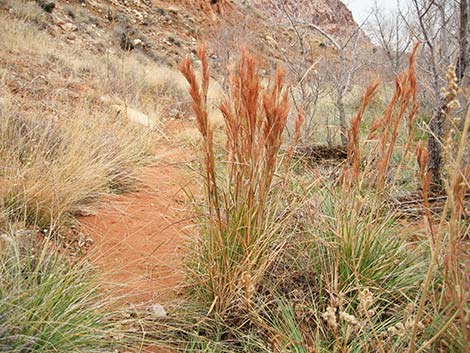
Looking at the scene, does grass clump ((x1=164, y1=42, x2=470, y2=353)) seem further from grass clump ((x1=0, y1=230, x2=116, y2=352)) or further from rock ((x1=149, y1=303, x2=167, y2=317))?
grass clump ((x1=0, y1=230, x2=116, y2=352))

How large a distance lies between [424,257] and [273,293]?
77 cm

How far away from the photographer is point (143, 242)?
253cm

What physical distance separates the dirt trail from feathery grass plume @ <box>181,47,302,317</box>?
155mm

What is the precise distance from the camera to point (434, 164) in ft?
10.6

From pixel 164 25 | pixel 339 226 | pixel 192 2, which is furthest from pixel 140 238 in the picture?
pixel 192 2

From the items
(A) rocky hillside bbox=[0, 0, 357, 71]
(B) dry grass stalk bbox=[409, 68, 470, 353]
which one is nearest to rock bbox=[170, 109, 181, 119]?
(A) rocky hillside bbox=[0, 0, 357, 71]

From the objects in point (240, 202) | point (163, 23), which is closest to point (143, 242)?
point (240, 202)

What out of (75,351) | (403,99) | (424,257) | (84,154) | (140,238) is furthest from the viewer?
(84,154)

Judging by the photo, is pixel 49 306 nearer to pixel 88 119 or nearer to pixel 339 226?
pixel 339 226

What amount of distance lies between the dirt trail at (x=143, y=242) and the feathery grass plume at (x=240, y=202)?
0.15 m

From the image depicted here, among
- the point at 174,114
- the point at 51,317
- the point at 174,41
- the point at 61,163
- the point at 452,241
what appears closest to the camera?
the point at 452,241

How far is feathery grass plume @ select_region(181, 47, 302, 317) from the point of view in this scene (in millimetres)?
1441

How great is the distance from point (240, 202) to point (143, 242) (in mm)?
1090

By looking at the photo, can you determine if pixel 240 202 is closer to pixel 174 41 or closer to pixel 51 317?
pixel 51 317
